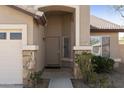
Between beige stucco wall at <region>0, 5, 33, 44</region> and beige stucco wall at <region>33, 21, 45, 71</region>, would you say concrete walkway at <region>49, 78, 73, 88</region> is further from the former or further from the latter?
beige stucco wall at <region>0, 5, 33, 44</region>

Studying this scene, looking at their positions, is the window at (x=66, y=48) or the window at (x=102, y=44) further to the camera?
the window at (x=102, y=44)

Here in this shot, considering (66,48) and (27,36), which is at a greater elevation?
(27,36)

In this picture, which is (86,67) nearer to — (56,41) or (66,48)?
(66,48)

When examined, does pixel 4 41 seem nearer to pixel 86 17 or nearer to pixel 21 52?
pixel 21 52

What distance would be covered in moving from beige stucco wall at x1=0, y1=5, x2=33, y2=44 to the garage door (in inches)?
21.1

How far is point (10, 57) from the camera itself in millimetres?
14367

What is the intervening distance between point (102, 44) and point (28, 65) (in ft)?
33.9

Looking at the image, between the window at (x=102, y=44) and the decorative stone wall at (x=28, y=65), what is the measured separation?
959cm

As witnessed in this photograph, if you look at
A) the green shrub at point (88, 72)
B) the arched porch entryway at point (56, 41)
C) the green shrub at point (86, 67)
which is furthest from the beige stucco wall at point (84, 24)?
the arched porch entryway at point (56, 41)

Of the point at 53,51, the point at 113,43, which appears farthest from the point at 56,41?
the point at 113,43

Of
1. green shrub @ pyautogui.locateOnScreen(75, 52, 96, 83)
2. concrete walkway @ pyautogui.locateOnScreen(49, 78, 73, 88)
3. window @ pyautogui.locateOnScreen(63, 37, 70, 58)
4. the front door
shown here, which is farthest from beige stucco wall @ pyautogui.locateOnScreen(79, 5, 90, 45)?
the front door

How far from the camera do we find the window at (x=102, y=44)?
2275 cm

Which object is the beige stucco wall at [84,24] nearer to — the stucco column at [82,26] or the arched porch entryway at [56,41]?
the stucco column at [82,26]

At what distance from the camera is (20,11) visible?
1410cm
